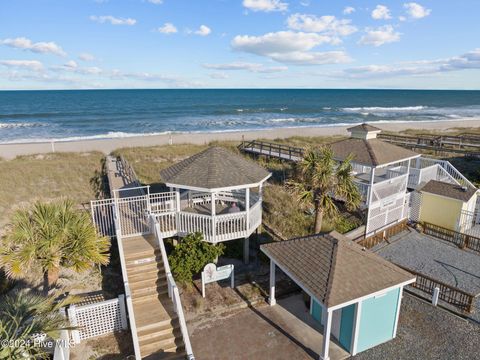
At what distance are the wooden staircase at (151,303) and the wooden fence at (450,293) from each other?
855cm

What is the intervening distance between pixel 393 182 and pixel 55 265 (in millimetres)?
15632

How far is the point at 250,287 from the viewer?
1174cm

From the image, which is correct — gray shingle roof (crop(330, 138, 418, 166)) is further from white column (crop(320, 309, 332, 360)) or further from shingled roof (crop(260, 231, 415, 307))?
white column (crop(320, 309, 332, 360))

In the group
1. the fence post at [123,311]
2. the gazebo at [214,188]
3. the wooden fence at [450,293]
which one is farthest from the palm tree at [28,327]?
the wooden fence at [450,293]

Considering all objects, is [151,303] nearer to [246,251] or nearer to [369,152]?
[246,251]

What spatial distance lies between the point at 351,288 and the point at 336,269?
1.95 feet

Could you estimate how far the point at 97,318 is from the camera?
9.54m

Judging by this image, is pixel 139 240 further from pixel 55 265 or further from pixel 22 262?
pixel 22 262

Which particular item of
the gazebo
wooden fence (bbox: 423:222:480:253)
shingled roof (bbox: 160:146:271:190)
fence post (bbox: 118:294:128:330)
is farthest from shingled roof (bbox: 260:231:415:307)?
wooden fence (bbox: 423:222:480:253)

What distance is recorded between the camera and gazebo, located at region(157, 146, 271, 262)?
11.9 metres

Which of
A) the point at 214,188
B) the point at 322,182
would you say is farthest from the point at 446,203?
the point at 214,188

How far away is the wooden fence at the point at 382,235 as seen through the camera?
14681 millimetres

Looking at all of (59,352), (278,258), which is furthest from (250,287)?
(59,352)

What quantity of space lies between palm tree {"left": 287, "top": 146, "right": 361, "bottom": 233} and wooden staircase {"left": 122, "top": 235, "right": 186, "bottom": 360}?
6292 millimetres
